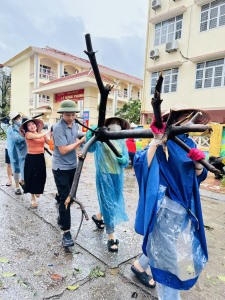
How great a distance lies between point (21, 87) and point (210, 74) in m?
20.2

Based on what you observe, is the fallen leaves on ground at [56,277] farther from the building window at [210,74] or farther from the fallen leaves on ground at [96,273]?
the building window at [210,74]

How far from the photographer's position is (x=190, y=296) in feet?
7.38

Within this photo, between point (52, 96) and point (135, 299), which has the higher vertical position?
point (52, 96)

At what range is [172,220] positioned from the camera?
1.71 metres

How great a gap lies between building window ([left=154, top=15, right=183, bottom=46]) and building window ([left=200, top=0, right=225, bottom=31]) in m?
1.35

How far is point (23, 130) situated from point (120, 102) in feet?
81.5

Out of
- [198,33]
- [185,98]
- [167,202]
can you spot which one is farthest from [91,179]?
[198,33]

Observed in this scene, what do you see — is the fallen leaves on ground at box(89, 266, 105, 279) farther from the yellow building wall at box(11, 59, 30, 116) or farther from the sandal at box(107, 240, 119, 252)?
the yellow building wall at box(11, 59, 30, 116)

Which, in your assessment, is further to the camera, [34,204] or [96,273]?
[34,204]

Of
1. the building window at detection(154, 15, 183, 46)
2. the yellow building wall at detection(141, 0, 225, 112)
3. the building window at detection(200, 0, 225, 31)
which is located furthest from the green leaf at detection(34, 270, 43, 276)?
the building window at detection(154, 15, 183, 46)

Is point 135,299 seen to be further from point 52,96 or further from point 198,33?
point 52,96

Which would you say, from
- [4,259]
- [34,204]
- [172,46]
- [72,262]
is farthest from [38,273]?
[172,46]

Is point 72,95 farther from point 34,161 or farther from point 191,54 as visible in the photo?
point 34,161

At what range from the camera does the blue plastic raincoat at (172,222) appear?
5.51ft
